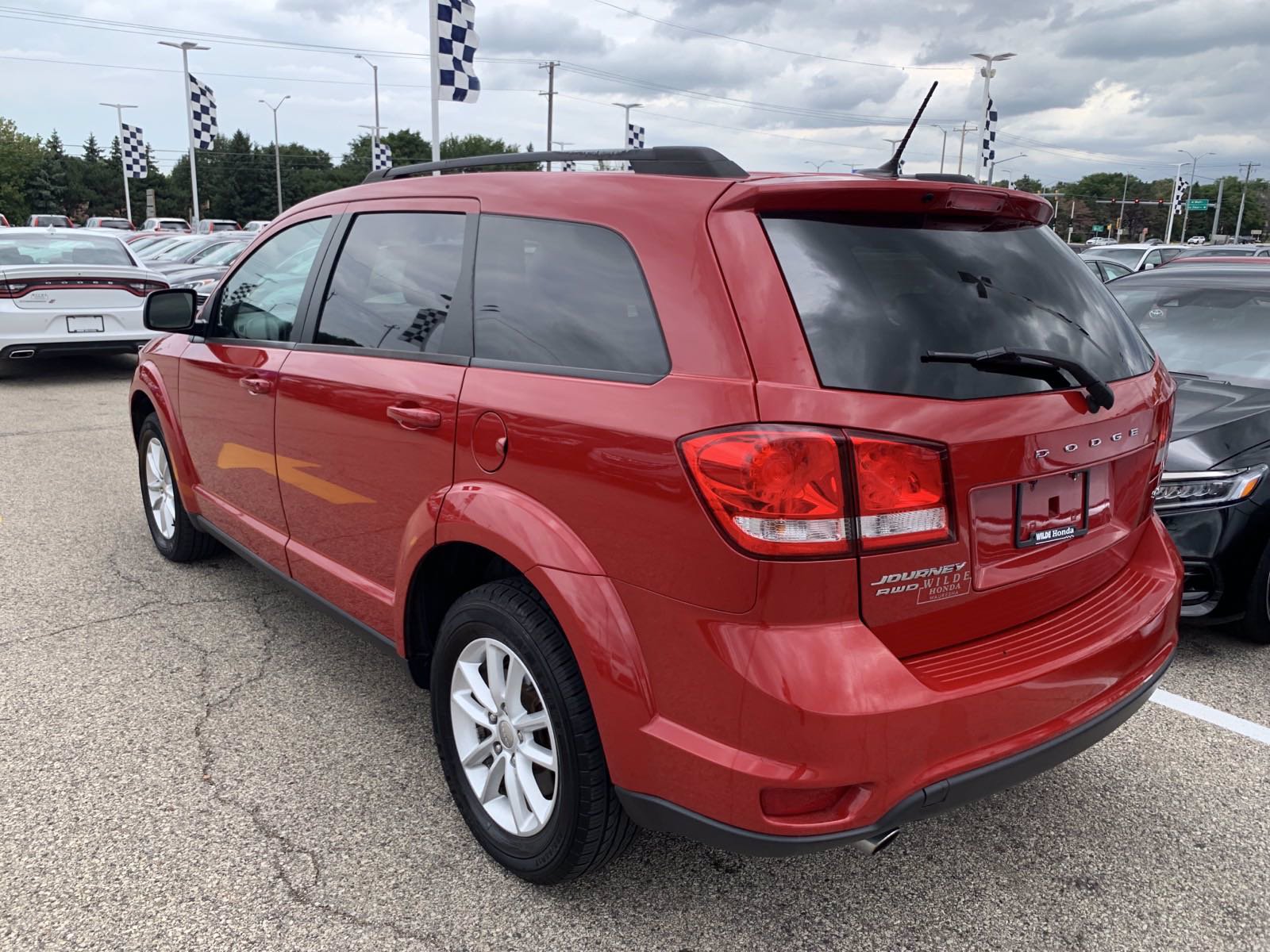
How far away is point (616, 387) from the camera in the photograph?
6.59ft

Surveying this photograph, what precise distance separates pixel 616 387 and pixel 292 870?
1.52 m

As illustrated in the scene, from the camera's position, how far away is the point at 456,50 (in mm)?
14555

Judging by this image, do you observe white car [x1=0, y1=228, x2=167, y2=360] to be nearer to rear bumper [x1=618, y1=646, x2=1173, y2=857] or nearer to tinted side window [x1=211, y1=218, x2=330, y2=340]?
tinted side window [x1=211, y1=218, x2=330, y2=340]

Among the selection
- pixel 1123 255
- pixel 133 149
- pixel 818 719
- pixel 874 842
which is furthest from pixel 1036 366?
pixel 133 149

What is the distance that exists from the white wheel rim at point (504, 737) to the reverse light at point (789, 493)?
75cm

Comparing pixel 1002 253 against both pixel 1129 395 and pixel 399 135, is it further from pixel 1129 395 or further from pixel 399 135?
pixel 399 135

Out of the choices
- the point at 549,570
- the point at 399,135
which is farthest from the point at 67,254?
the point at 399,135

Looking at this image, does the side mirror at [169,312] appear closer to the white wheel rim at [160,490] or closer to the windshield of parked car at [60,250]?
the white wheel rim at [160,490]

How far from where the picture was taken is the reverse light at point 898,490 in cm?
176

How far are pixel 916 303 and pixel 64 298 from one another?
33.3 feet

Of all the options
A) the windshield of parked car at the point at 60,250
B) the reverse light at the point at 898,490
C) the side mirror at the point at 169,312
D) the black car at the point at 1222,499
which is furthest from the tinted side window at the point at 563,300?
the windshield of parked car at the point at 60,250

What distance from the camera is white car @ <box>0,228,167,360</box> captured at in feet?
31.1

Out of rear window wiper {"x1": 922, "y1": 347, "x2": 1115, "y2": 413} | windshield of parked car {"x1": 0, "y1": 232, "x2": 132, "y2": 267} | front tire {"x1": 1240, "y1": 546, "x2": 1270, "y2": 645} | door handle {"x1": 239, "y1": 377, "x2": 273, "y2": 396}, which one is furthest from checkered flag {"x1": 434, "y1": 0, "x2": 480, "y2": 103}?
rear window wiper {"x1": 922, "y1": 347, "x2": 1115, "y2": 413}

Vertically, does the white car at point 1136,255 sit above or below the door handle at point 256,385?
above
